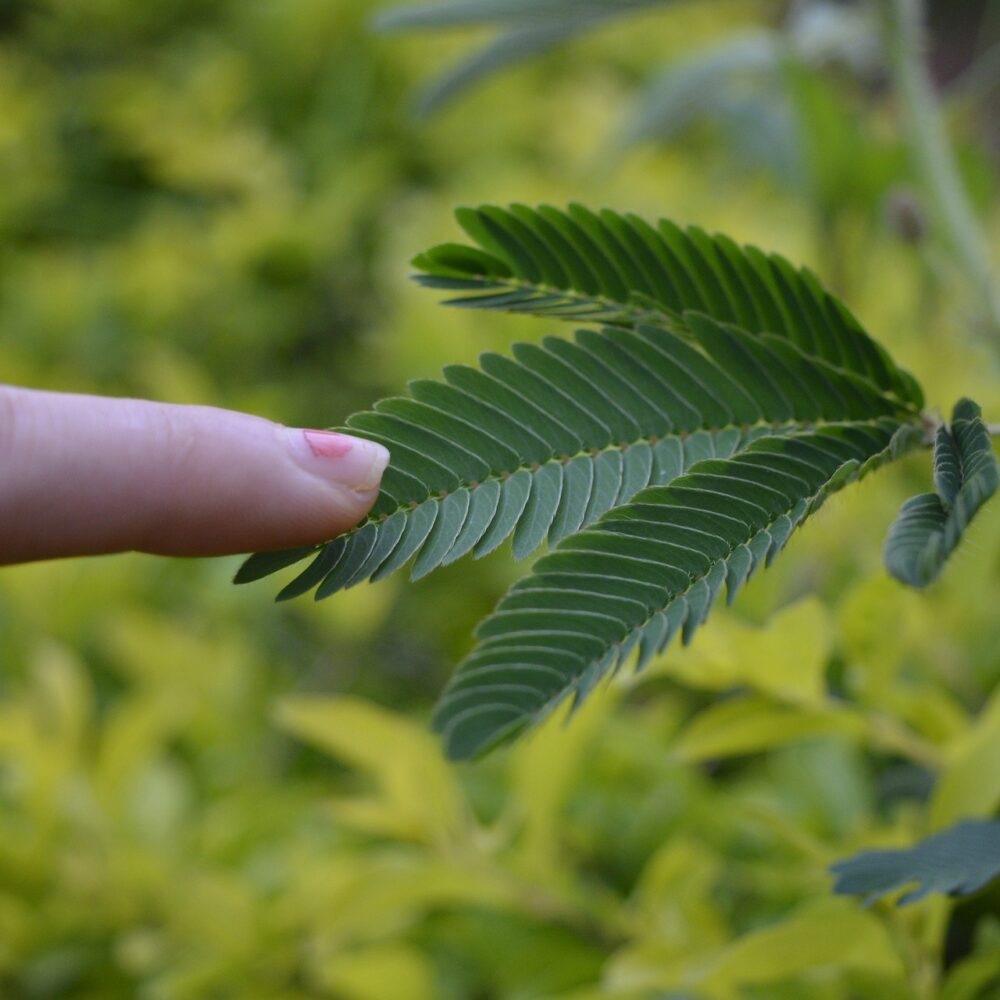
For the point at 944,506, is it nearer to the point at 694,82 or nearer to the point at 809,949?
the point at 809,949

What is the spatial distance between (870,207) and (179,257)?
3.09 feet

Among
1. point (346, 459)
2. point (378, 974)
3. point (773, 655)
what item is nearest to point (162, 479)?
point (346, 459)

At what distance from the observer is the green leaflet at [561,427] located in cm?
39

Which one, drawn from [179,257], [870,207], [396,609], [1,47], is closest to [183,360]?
[179,257]

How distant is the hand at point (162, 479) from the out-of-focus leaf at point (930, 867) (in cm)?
23

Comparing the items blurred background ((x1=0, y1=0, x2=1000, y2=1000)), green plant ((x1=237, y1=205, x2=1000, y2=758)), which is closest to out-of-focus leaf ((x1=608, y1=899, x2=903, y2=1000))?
blurred background ((x1=0, y1=0, x2=1000, y2=1000))

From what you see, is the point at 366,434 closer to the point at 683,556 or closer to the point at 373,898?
the point at 683,556

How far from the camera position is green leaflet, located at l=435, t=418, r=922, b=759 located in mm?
341

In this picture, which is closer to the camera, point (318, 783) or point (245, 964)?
point (245, 964)

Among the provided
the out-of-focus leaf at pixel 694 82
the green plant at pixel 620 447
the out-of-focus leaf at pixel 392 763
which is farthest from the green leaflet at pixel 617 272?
the out-of-focus leaf at pixel 694 82

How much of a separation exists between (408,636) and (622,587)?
974 millimetres

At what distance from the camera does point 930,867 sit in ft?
1.30

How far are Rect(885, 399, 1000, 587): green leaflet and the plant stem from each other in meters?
0.45

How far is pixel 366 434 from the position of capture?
402mm
